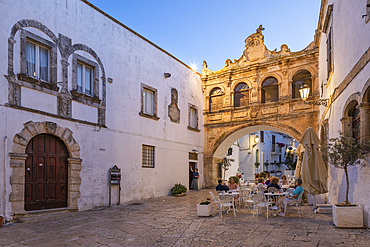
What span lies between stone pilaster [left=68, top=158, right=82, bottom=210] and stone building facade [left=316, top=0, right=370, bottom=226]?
788cm

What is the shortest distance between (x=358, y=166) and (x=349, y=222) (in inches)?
45.9

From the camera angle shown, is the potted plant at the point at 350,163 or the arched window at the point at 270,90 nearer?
the potted plant at the point at 350,163

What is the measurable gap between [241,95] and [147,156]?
23.8 ft

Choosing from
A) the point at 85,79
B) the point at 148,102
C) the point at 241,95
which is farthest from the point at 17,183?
the point at 241,95

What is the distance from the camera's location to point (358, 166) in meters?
6.19

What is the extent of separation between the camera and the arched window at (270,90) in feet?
54.7

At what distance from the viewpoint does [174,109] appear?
1585 centimetres

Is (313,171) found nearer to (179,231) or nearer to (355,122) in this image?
(355,122)

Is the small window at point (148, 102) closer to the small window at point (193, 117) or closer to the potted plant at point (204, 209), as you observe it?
the small window at point (193, 117)

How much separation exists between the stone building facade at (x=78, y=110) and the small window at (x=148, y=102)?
5 cm

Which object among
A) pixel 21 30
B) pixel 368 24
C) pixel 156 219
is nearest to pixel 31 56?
Result: pixel 21 30

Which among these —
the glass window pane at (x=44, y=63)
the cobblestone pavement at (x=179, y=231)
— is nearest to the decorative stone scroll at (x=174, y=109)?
the glass window pane at (x=44, y=63)

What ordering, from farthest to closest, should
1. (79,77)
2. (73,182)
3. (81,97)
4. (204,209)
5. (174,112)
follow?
1. (174,112)
2. (79,77)
3. (81,97)
4. (73,182)
5. (204,209)

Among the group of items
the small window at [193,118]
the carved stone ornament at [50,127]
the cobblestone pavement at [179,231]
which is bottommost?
the cobblestone pavement at [179,231]
